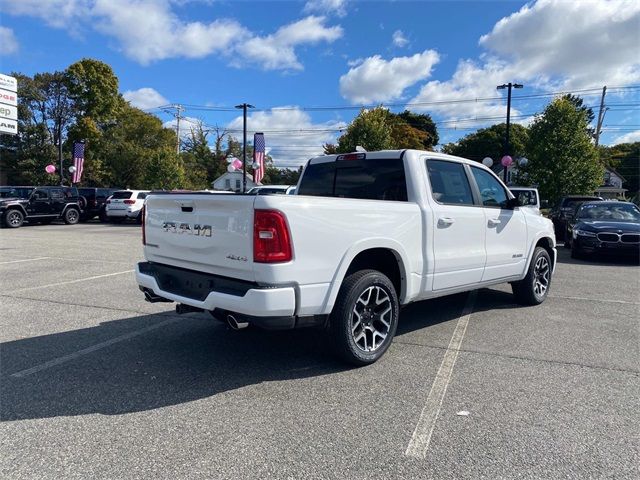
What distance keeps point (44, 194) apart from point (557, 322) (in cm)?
2265

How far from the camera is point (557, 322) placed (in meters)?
5.62

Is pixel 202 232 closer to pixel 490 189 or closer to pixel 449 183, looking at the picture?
pixel 449 183

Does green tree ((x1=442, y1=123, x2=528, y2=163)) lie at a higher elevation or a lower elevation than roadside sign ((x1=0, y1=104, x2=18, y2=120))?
higher

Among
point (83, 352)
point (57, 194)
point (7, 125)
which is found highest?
point (7, 125)

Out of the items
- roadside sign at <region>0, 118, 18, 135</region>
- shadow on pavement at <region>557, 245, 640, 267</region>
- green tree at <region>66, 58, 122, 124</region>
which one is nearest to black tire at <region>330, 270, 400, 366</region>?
shadow on pavement at <region>557, 245, 640, 267</region>

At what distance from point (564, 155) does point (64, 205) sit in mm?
25387

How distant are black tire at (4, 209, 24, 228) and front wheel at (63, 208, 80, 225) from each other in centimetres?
242

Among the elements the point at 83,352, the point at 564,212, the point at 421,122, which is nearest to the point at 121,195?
the point at 564,212

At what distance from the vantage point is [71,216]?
76.5ft

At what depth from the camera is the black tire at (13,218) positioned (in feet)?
65.4

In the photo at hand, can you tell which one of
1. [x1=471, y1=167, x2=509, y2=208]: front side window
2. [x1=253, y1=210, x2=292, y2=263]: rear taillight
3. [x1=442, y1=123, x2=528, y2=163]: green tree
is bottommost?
[x1=253, y1=210, x2=292, y2=263]: rear taillight

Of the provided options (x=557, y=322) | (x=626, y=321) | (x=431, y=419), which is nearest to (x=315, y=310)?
(x=431, y=419)

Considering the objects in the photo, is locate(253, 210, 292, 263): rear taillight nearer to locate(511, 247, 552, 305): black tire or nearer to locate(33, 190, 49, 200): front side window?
locate(511, 247, 552, 305): black tire

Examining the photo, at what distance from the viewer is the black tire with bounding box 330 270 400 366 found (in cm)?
381
